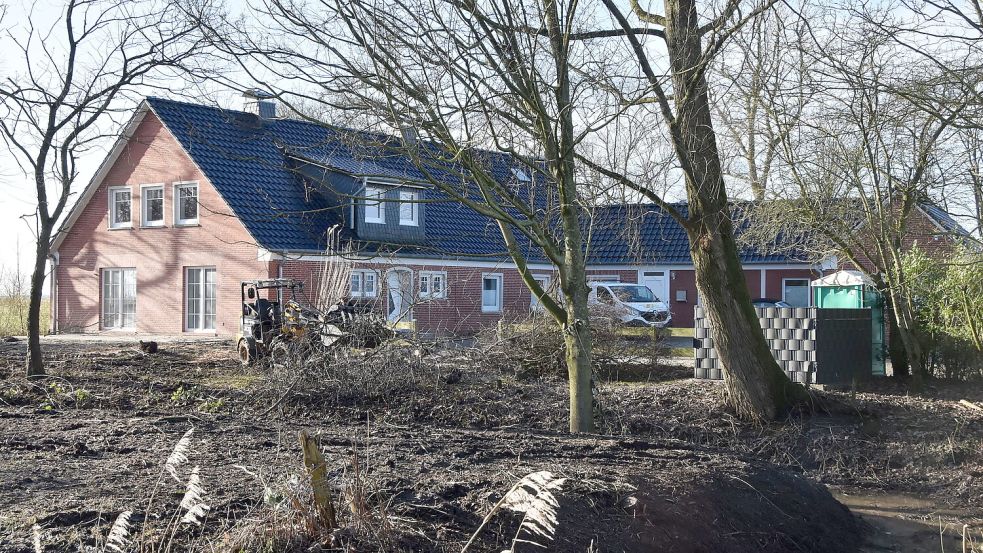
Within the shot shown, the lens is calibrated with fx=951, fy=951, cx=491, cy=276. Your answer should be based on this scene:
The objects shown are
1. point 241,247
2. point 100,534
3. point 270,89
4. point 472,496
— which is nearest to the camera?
point 100,534

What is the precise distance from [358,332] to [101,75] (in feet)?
18.0

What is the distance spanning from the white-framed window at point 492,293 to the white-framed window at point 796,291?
10006 mm

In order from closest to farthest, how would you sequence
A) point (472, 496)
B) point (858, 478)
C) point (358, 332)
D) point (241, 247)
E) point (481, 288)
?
1. point (472, 496)
2. point (858, 478)
3. point (358, 332)
4. point (241, 247)
5. point (481, 288)

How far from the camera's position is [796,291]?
33500 mm

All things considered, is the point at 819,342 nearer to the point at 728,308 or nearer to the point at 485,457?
the point at 728,308

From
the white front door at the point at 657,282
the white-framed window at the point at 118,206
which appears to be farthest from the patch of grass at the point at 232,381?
the white front door at the point at 657,282

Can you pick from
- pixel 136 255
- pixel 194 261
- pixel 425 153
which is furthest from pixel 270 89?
pixel 136 255

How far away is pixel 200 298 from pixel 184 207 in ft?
9.39

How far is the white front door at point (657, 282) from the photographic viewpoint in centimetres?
3469

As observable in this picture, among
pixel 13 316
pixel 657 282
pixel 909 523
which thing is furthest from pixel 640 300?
pixel 909 523

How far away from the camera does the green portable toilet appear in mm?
14977

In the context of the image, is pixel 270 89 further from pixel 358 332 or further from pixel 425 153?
pixel 358 332

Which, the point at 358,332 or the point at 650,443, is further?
the point at 358,332

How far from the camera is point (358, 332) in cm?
1312
